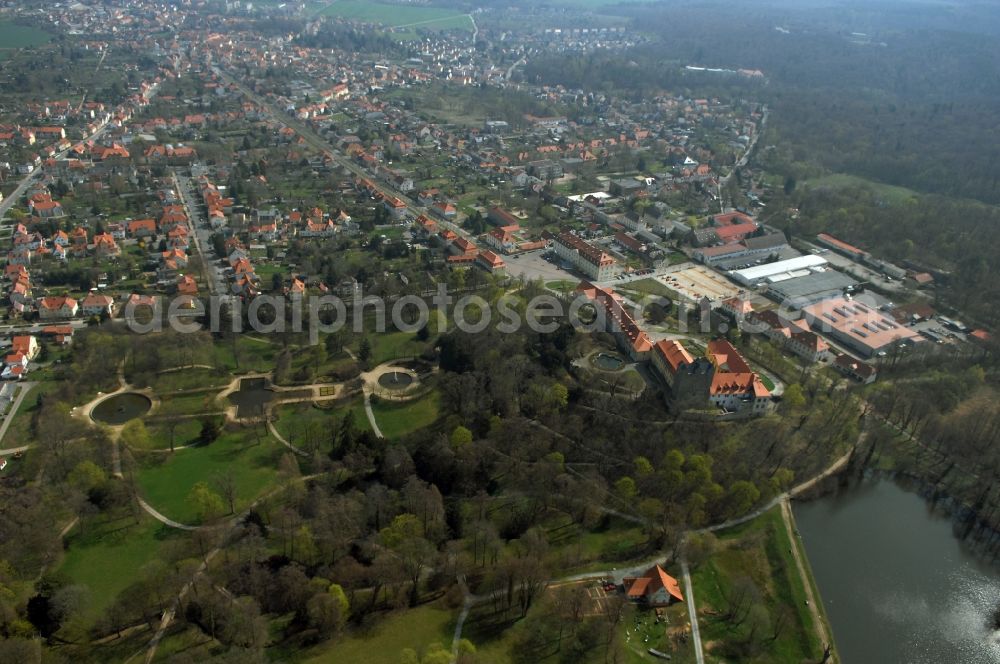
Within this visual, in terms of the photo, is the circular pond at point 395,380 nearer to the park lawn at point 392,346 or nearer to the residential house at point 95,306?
the park lawn at point 392,346

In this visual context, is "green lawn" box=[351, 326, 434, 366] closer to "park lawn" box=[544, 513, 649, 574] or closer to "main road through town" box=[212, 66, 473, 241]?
"park lawn" box=[544, 513, 649, 574]

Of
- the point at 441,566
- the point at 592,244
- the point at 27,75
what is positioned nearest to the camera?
the point at 441,566

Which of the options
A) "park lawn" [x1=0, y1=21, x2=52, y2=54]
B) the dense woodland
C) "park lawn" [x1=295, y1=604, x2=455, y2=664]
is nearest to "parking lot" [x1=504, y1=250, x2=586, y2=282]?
the dense woodland

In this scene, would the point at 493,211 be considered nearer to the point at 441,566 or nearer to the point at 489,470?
the point at 489,470

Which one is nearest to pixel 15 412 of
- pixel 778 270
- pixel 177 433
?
pixel 177 433

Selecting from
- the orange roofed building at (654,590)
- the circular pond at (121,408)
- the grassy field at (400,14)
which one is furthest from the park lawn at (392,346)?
the grassy field at (400,14)

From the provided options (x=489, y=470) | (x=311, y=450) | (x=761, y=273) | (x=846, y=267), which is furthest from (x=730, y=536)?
(x=846, y=267)

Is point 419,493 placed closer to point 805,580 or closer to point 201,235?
point 805,580
